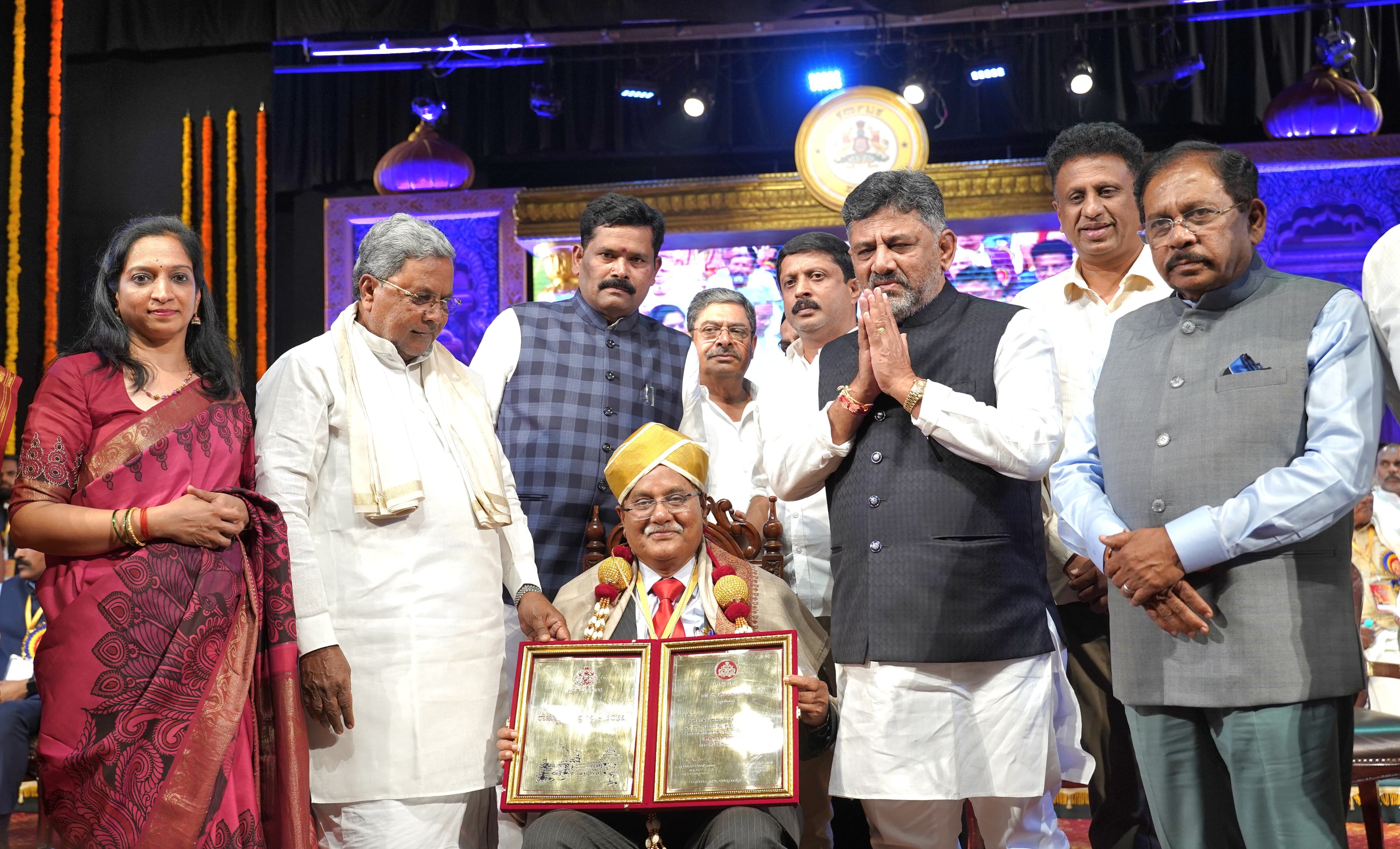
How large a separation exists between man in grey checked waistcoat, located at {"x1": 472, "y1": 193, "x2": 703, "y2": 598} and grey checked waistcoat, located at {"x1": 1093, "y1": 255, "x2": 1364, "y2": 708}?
1.60 metres

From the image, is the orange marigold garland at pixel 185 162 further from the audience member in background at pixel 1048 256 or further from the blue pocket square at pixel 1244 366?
the audience member in background at pixel 1048 256

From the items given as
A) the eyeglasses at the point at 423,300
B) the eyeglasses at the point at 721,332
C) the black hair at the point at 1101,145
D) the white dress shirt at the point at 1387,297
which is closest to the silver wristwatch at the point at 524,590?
the eyeglasses at the point at 423,300

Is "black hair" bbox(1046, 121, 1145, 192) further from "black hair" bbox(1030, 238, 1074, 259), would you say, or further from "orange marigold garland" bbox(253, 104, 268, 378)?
"orange marigold garland" bbox(253, 104, 268, 378)

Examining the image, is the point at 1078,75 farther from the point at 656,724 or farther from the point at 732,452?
the point at 656,724

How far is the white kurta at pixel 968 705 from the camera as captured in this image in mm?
2568

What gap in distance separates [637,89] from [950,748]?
622 cm

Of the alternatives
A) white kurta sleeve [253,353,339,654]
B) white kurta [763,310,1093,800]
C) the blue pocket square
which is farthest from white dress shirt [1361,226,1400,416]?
white kurta sleeve [253,353,339,654]

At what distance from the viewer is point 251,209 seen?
24.0 ft

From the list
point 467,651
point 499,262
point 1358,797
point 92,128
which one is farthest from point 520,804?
point 499,262

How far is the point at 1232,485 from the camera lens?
2.34 m

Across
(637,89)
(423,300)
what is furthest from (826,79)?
(423,300)

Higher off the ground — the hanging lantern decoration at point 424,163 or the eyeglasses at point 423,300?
the hanging lantern decoration at point 424,163

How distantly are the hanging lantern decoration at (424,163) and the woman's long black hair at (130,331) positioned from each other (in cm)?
497

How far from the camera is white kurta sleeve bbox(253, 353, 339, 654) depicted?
110 inches
